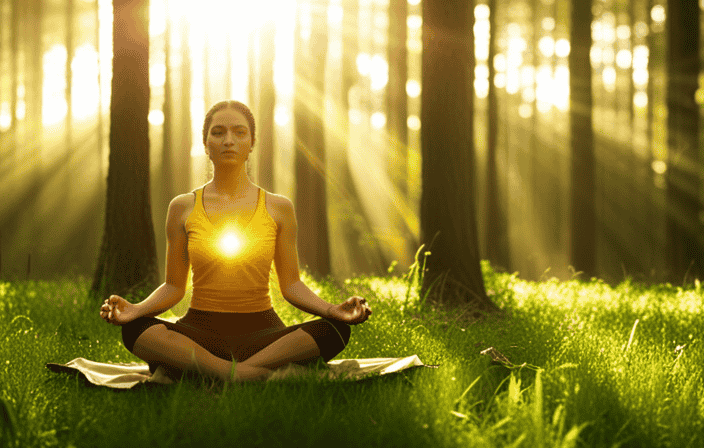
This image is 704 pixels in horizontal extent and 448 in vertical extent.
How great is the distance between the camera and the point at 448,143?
6.46 meters

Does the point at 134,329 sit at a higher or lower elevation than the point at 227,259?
lower

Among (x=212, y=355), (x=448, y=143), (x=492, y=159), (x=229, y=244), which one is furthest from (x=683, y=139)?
(x=212, y=355)

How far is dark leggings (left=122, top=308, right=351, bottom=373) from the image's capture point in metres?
3.56

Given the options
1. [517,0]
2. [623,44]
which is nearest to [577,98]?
[517,0]

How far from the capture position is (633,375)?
3543 mm

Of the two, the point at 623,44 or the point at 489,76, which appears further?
the point at 623,44

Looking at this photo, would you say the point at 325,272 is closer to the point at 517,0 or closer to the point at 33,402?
the point at 33,402

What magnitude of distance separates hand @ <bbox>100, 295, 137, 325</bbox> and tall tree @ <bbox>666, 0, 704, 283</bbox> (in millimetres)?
9879

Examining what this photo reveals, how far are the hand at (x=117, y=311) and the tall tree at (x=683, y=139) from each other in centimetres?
988

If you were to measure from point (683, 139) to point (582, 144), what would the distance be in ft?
7.01

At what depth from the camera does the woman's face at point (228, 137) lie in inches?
145

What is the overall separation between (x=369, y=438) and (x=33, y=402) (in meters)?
1.86

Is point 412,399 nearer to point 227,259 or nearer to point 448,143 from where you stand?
point 227,259

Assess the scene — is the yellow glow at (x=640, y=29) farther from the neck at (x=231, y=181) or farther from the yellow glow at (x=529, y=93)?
the neck at (x=231, y=181)
